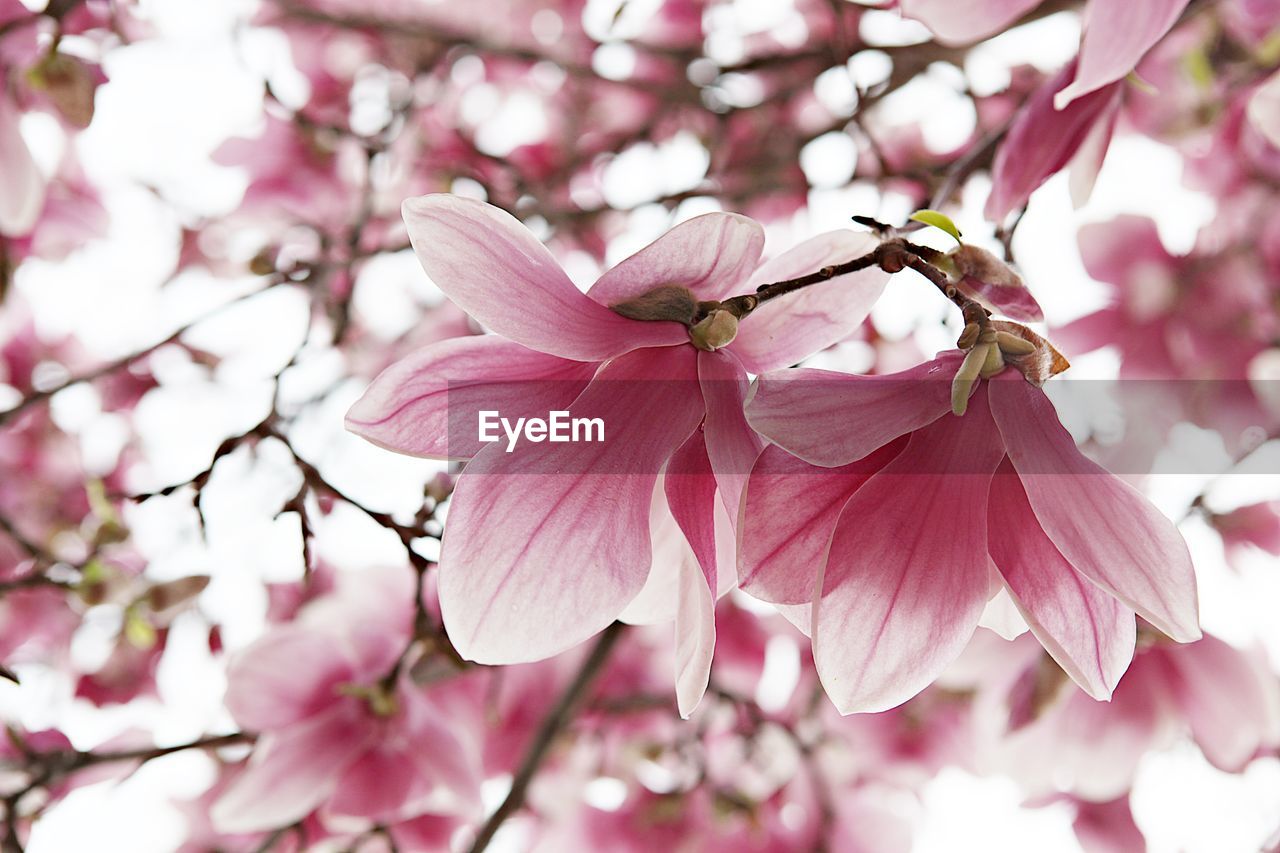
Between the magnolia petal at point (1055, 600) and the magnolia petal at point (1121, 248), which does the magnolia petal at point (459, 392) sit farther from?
the magnolia petal at point (1121, 248)

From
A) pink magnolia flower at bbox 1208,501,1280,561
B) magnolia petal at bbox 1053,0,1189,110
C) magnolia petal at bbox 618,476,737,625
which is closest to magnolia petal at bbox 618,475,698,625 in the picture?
magnolia petal at bbox 618,476,737,625

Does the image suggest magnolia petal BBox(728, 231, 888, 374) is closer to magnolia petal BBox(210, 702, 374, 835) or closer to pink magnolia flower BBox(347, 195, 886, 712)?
pink magnolia flower BBox(347, 195, 886, 712)

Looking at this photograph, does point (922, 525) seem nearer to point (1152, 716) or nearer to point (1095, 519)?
point (1095, 519)

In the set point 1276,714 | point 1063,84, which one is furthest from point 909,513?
point 1276,714

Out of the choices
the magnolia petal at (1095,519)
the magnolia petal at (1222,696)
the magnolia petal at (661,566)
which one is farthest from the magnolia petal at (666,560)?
the magnolia petal at (1222,696)

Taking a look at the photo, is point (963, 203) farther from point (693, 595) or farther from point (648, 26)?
point (648, 26)

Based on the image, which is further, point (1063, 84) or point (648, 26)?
point (648, 26)
